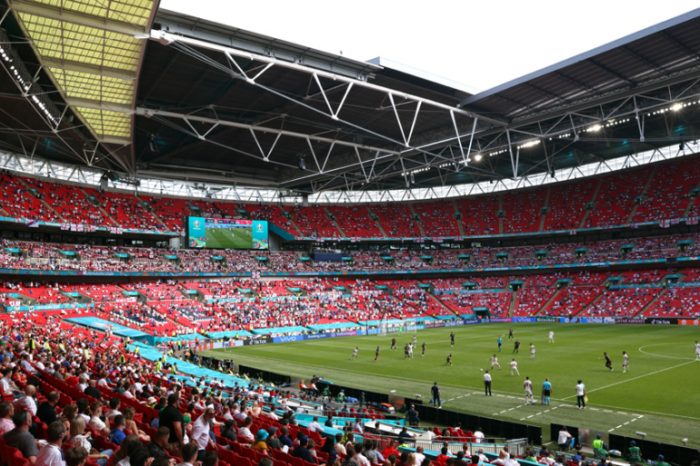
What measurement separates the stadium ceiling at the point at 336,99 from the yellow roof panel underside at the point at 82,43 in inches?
26.7

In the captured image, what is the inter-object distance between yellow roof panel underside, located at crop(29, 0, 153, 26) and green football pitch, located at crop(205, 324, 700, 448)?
21.9 meters

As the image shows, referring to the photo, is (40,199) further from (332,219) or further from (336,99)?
(332,219)

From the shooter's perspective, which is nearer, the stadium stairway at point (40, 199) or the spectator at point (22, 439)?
the spectator at point (22, 439)

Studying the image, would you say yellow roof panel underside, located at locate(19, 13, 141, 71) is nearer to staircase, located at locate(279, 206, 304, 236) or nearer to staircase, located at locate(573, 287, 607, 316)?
staircase, located at locate(279, 206, 304, 236)

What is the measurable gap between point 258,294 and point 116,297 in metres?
16.4

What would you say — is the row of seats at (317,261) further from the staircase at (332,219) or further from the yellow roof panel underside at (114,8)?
the yellow roof panel underside at (114,8)

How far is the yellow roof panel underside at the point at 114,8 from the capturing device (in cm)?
2452

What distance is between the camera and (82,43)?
28859mm

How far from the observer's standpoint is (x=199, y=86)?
39531 millimetres


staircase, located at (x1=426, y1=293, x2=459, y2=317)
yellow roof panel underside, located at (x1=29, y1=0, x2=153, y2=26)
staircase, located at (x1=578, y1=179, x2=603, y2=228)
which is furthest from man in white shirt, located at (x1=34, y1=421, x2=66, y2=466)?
staircase, located at (x1=578, y1=179, x2=603, y2=228)

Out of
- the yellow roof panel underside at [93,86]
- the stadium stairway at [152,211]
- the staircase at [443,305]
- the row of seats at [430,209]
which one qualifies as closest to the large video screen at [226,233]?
the row of seats at [430,209]

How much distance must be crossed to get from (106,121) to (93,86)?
26.9 ft

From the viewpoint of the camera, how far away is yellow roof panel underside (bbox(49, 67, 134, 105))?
32906 mm

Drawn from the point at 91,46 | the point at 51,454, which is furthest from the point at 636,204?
the point at 51,454
